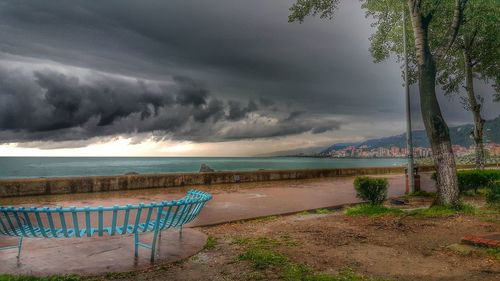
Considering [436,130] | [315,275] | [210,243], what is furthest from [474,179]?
[315,275]

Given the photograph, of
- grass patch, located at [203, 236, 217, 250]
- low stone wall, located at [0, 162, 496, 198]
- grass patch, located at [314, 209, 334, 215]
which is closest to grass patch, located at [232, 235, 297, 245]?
grass patch, located at [203, 236, 217, 250]

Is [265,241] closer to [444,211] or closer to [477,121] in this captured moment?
[444,211]

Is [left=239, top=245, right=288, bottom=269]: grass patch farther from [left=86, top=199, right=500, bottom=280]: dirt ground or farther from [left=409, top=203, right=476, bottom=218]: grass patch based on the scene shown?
[left=409, top=203, right=476, bottom=218]: grass patch

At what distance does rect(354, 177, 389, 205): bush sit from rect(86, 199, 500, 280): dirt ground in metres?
1.63

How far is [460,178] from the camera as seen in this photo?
13.9m

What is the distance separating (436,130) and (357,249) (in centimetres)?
560

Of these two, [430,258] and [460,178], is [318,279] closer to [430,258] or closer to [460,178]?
[430,258]

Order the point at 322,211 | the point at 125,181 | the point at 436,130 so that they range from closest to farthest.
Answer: the point at 436,130, the point at 322,211, the point at 125,181

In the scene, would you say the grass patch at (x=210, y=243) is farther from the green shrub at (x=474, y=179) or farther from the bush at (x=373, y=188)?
the green shrub at (x=474, y=179)

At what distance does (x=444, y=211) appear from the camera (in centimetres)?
934

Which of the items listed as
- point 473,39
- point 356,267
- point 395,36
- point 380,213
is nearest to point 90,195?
point 380,213

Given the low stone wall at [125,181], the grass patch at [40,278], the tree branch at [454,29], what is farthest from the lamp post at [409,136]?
the grass patch at [40,278]

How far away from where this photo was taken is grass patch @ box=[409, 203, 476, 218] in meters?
8.99

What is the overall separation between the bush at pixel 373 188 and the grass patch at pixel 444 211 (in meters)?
1.13
